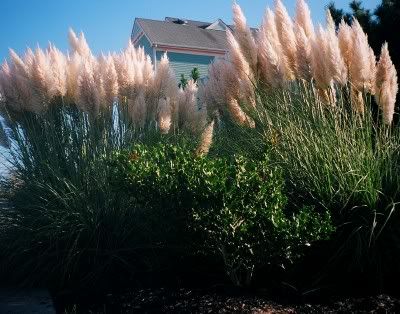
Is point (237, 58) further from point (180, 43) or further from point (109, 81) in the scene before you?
point (180, 43)

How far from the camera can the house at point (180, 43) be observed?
23.8 meters

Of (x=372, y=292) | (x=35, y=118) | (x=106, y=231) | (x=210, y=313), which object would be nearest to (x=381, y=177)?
(x=372, y=292)

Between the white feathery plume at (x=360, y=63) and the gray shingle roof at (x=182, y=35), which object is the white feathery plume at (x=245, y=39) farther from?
the gray shingle roof at (x=182, y=35)

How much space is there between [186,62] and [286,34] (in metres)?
21.2

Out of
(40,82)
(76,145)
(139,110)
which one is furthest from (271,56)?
(40,82)

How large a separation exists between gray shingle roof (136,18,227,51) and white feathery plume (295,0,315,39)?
64.4ft

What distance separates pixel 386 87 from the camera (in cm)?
388

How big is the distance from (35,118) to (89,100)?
977mm

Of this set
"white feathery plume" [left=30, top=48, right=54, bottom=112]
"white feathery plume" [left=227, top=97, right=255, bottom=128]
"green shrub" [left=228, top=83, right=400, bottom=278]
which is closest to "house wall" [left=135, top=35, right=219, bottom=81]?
"white feathery plume" [left=30, top=48, right=54, bottom=112]

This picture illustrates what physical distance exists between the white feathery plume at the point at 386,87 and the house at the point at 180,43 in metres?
19.6

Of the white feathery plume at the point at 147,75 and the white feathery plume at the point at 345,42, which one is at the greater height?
the white feathery plume at the point at 147,75

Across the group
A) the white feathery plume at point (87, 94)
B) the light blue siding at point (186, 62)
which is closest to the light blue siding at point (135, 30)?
the light blue siding at point (186, 62)

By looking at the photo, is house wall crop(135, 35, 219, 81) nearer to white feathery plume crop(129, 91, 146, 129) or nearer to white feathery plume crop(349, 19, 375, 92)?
white feathery plume crop(129, 91, 146, 129)

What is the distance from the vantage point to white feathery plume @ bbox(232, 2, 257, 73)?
13.8 feet
